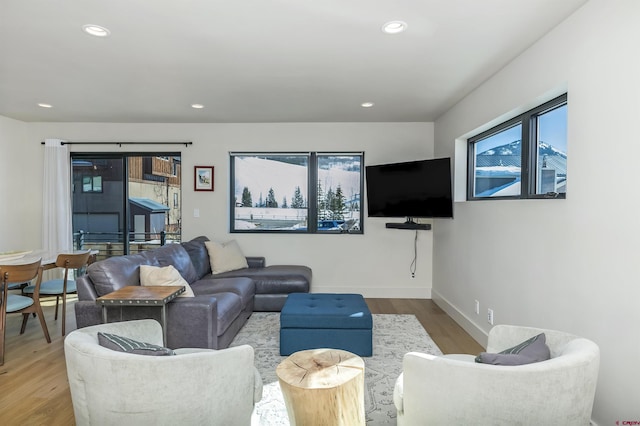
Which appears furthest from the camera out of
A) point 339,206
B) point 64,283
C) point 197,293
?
point 339,206

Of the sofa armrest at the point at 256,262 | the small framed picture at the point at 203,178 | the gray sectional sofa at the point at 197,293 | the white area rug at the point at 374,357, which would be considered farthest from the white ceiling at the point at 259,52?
the white area rug at the point at 374,357

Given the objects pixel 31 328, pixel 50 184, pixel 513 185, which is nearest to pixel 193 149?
pixel 50 184

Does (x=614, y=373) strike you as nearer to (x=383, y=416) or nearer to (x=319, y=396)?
(x=383, y=416)

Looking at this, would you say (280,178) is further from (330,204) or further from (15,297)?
(15,297)

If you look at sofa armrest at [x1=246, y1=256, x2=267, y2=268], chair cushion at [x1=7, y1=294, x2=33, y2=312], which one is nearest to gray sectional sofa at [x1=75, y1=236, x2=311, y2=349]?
sofa armrest at [x1=246, y1=256, x2=267, y2=268]

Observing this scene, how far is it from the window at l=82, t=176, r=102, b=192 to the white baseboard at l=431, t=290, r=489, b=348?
505 cm

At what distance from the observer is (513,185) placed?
3121 millimetres

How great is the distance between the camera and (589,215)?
2033mm

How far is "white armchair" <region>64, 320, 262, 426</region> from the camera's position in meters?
1.43

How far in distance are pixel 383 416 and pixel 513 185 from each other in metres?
2.15

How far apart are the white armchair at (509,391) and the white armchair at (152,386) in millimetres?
809

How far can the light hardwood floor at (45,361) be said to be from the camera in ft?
7.46

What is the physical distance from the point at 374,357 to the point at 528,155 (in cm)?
206

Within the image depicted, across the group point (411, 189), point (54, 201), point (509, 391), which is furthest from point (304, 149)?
point (509, 391)
